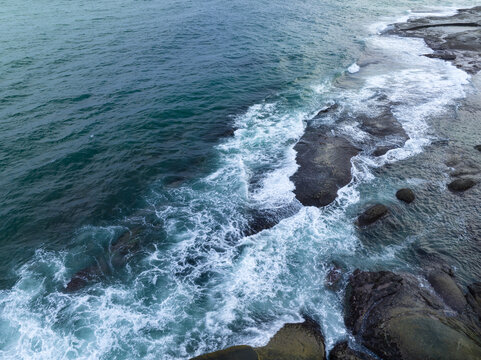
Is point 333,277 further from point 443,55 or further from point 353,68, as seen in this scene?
point 443,55

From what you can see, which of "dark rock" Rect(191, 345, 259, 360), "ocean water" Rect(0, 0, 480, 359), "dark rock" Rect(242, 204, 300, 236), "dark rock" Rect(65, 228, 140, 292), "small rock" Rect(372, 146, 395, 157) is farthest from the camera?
"small rock" Rect(372, 146, 395, 157)

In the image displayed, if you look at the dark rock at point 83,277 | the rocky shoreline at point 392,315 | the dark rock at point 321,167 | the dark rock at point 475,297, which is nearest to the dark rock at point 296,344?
the rocky shoreline at point 392,315

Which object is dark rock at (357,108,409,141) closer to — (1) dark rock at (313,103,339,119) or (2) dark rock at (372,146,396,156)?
(2) dark rock at (372,146,396,156)

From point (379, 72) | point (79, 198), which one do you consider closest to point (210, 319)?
point (79, 198)

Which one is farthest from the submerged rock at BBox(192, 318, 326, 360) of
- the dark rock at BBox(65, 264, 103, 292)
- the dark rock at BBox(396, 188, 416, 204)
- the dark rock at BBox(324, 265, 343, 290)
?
the dark rock at BBox(396, 188, 416, 204)

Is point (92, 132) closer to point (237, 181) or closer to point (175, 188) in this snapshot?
point (175, 188)

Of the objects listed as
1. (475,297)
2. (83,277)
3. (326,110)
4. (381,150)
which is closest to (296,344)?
(475,297)
